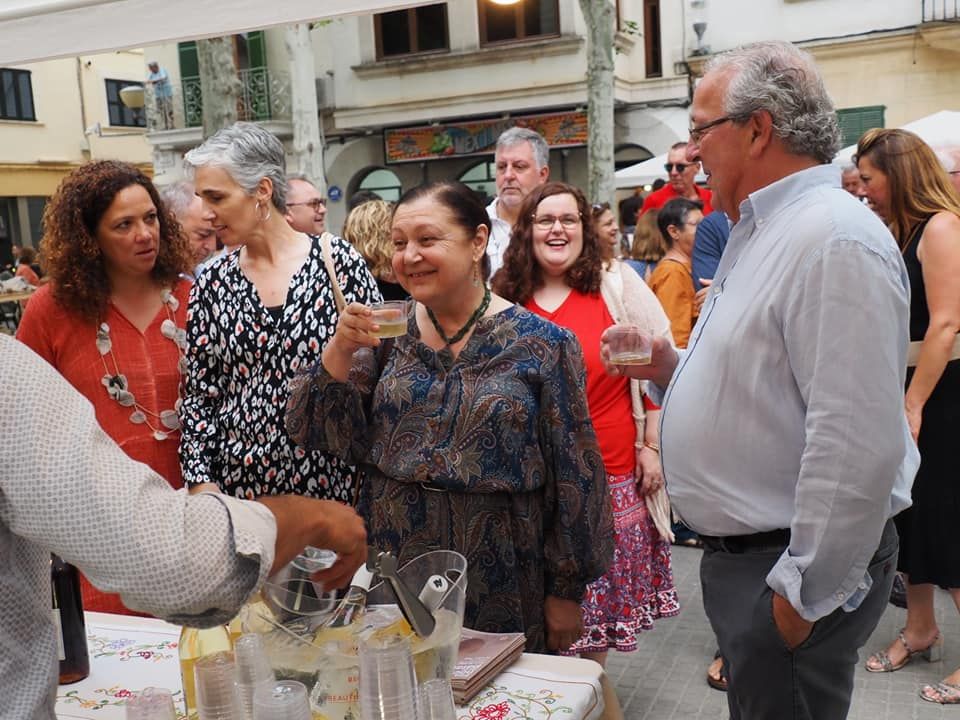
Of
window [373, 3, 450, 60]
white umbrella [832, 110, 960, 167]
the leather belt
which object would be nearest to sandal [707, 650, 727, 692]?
the leather belt

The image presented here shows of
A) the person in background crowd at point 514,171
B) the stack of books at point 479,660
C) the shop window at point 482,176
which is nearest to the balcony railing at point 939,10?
the shop window at point 482,176

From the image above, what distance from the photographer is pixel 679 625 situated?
15.0 feet

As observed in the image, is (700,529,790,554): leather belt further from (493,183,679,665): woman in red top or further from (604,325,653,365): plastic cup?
(493,183,679,665): woman in red top

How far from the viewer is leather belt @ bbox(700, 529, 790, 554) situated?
2010 millimetres

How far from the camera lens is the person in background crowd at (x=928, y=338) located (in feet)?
11.6

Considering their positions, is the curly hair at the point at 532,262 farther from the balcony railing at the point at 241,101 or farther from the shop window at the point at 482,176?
the balcony railing at the point at 241,101

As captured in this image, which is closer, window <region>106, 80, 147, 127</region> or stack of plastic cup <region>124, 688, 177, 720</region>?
stack of plastic cup <region>124, 688, 177, 720</region>

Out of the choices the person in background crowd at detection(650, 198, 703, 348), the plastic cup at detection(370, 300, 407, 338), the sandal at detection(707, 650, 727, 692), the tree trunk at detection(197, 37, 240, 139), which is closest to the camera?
the plastic cup at detection(370, 300, 407, 338)

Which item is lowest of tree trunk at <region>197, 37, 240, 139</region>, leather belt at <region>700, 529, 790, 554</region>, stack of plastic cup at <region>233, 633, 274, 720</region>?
leather belt at <region>700, 529, 790, 554</region>

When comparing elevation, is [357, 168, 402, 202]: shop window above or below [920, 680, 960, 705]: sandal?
above

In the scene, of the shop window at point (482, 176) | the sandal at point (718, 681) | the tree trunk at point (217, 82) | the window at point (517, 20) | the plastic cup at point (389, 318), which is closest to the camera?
the plastic cup at point (389, 318)

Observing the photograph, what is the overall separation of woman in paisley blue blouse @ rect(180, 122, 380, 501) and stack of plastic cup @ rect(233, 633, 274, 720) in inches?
52.1

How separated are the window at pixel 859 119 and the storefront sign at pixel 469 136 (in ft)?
14.7

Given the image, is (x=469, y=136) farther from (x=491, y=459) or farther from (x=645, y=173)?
(x=491, y=459)
